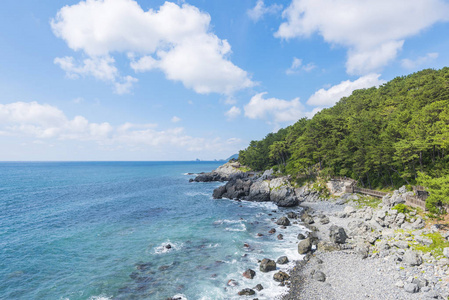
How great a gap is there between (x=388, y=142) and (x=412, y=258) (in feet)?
96.2

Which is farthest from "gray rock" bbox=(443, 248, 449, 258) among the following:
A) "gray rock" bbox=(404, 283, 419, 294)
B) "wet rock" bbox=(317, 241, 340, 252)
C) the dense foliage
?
the dense foliage

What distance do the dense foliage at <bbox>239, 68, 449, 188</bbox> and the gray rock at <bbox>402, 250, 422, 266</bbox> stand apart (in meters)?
18.7

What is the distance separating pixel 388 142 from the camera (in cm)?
4247

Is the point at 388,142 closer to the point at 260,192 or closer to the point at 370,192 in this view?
the point at 370,192

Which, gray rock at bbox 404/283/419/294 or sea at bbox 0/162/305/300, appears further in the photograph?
sea at bbox 0/162/305/300

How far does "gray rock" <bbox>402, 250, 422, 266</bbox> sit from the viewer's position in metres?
20.8

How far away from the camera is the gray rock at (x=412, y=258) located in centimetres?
2083

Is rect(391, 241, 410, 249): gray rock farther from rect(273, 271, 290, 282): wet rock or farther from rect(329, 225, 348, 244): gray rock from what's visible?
rect(273, 271, 290, 282): wet rock

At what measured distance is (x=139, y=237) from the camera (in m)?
37.2

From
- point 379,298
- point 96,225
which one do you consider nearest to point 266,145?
point 96,225

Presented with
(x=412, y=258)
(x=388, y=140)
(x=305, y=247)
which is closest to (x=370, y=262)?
(x=412, y=258)

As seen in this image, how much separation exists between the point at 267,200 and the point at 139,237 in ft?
133

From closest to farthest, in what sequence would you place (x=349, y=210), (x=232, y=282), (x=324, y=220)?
(x=232, y=282) → (x=324, y=220) → (x=349, y=210)

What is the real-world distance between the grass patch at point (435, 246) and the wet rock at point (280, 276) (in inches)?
606
